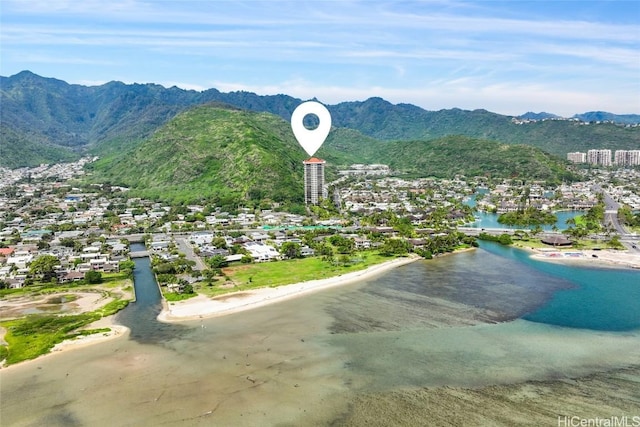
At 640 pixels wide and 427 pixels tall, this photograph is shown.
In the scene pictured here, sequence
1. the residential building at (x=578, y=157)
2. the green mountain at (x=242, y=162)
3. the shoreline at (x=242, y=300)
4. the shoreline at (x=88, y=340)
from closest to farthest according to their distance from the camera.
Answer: the shoreline at (x=88, y=340), the shoreline at (x=242, y=300), the green mountain at (x=242, y=162), the residential building at (x=578, y=157)

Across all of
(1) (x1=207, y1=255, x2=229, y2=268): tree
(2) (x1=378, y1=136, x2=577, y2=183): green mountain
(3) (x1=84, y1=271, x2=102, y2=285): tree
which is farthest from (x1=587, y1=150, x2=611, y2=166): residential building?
(3) (x1=84, y1=271, x2=102, y2=285): tree

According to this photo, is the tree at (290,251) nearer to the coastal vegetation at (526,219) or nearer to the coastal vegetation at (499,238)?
the coastal vegetation at (499,238)

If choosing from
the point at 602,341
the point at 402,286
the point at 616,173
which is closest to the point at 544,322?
the point at 602,341

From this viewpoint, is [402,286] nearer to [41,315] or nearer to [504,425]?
[504,425]

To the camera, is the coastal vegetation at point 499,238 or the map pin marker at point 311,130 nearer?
the coastal vegetation at point 499,238

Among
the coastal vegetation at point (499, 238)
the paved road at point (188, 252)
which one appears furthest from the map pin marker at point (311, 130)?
the coastal vegetation at point (499, 238)
